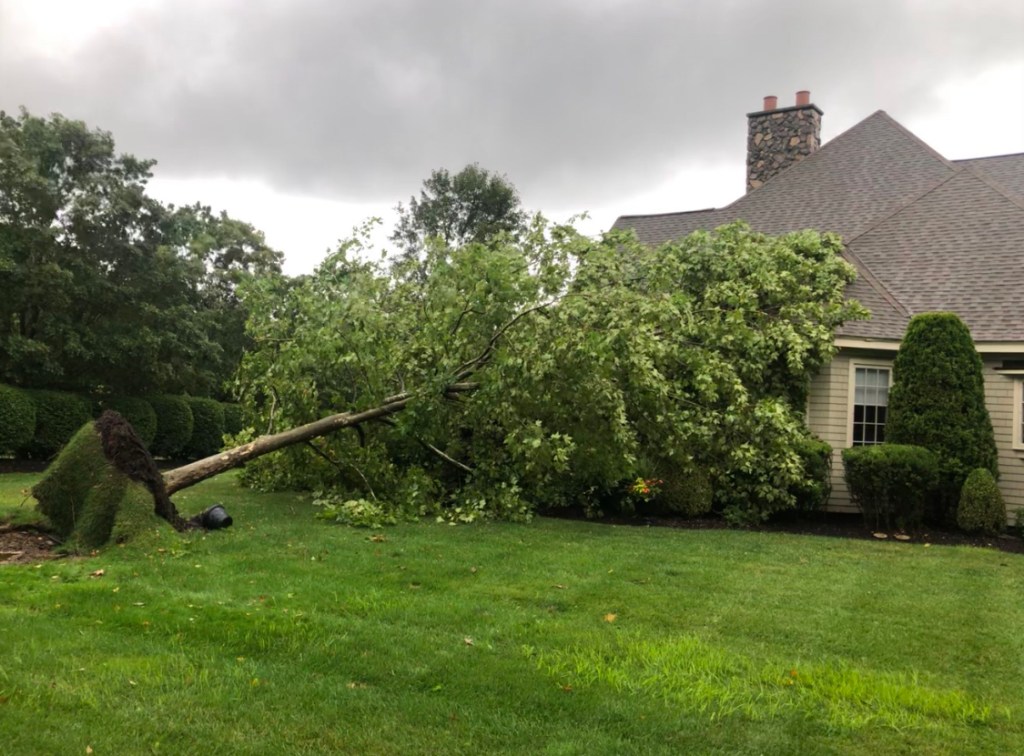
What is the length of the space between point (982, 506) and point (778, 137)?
34.0 ft

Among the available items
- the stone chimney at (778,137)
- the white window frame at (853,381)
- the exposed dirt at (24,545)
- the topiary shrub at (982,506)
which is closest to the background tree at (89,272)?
the exposed dirt at (24,545)

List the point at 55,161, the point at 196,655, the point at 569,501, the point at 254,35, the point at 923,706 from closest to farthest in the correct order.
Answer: the point at 923,706
the point at 196,655
the point at 254,35
the point at 569,501
the point at 55,161

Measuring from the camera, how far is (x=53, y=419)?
16.1 metres

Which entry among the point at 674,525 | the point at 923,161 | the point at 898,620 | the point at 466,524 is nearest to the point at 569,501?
the point at 674,525

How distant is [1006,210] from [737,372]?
6.10 m

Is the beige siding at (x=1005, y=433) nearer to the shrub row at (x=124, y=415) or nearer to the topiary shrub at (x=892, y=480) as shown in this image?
the topiary shrub at (x=892, y=480)

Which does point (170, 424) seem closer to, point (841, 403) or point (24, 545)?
point (24, 545)

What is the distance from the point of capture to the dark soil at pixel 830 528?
978 cm

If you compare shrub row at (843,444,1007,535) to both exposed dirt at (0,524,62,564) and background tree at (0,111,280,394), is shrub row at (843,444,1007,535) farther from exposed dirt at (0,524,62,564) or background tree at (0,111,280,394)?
background tree at (0,111,280,394)

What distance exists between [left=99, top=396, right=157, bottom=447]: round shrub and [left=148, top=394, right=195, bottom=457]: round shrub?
788mm

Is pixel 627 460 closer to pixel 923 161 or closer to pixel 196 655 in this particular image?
pixel 196 655

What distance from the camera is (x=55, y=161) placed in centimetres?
1762

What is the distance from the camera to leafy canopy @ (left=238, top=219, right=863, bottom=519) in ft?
29.3

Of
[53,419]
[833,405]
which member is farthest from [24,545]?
[833,405]
